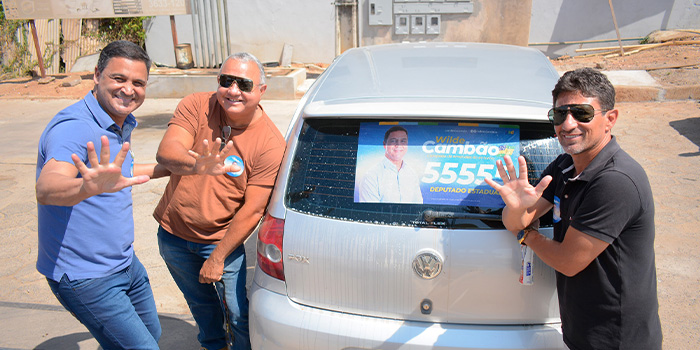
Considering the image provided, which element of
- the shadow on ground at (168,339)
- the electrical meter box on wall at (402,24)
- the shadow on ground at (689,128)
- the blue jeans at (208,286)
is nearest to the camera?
the blue jeans at (208,286)

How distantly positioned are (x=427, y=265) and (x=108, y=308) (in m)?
1.42

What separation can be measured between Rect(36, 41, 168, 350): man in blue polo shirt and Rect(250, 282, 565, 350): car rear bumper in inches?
25.9

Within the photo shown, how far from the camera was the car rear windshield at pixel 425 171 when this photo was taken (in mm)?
2227

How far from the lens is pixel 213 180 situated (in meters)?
2.66

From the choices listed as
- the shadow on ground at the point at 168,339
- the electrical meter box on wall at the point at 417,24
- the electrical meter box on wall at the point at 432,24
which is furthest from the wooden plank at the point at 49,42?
the shadow on ground at the point at 168,339

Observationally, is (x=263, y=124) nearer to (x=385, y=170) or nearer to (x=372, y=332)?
(x=385, y=170)

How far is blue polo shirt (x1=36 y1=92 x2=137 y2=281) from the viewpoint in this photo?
209 centimetres

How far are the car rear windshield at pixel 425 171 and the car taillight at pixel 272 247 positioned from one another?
117 millimetres

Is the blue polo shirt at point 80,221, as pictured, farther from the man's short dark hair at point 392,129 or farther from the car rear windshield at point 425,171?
the man's short dark hair at point 392,129

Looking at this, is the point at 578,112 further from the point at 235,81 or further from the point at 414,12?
the point at 414,12

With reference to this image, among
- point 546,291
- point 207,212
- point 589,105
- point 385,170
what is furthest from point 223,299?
point 589,105

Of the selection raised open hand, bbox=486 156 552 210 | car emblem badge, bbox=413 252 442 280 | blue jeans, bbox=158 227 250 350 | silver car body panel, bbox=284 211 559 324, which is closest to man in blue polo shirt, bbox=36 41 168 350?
blue jeans, bbox=158 227 250 350

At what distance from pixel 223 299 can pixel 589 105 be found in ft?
6.71

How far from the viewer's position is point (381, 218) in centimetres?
224
